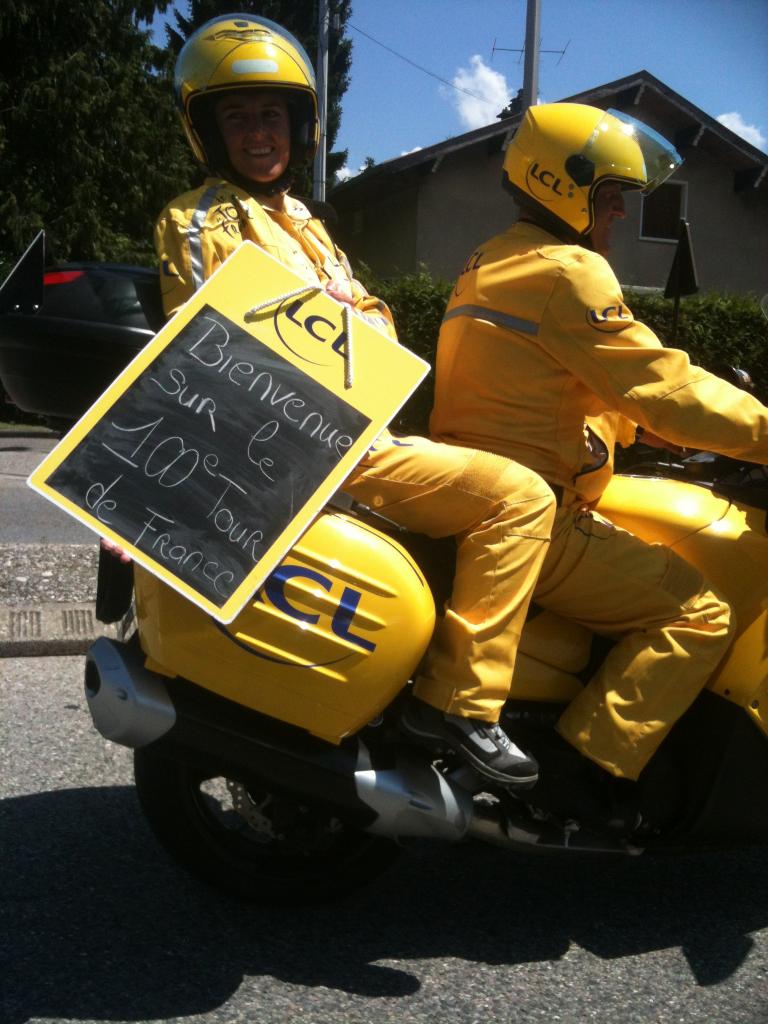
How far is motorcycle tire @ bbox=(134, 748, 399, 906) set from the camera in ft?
9.05

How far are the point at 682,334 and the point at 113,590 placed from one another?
39.0 ft

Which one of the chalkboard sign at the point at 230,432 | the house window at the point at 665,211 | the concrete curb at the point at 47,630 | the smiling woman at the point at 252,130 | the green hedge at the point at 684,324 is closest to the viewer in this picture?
the chalkboard sign at the point at 230,432

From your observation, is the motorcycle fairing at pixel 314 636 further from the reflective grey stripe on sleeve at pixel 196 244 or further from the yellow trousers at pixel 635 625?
the reflective grey stripe on sleeve at pixel 196 244

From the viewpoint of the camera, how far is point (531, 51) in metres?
14.6

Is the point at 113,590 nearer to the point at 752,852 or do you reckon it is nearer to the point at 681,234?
the point at 681,234

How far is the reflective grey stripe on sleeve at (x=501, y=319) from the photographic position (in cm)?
269

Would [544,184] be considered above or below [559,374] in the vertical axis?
above

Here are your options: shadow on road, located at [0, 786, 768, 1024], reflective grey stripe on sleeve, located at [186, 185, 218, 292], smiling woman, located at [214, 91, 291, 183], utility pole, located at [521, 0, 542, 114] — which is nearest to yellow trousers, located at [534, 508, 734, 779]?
shadow on road, located at [0, 786, 768, 1024]

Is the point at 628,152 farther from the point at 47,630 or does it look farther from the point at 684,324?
the point at 684,324

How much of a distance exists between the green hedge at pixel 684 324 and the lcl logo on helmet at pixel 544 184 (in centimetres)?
1011

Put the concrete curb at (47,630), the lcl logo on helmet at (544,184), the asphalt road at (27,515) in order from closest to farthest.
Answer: the lcl logo on helmet at (544,184) → the concrete curb at (47,630) → the asphalt road at (27,515)

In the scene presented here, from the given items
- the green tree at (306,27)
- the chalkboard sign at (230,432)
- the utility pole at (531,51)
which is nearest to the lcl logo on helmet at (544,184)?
the chalkboard sign at (230,432)

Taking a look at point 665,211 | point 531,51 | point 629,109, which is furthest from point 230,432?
point 665,211

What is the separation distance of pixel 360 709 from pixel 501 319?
976 mm
